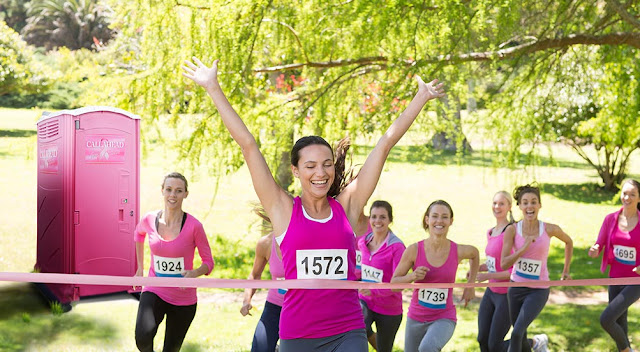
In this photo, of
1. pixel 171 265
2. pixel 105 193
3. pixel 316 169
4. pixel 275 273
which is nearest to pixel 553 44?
pixel 275 273

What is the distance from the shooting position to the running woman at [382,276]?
5.82 m

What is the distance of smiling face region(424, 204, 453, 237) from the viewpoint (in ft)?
18.4

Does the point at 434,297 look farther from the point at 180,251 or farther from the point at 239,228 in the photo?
the point at 239,228

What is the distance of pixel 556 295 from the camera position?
1082 cm

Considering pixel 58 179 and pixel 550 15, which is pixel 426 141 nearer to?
pixel 550 15

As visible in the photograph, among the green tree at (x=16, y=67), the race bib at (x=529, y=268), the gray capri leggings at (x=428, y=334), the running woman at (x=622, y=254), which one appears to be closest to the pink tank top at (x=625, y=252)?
the running woman at (x=622, y=254)

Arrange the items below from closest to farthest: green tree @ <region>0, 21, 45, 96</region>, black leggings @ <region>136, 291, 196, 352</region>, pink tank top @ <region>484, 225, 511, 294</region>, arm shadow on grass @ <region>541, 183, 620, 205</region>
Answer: black leggings @ <region>136, 291, 196, 352</region>
pink tank top @ <region>484, 225, 511, 294</region>
arm shadow on grass @ <region>541, 183, 620, 205</region>
green tree @ <region>0, 21, 45, 96</region>

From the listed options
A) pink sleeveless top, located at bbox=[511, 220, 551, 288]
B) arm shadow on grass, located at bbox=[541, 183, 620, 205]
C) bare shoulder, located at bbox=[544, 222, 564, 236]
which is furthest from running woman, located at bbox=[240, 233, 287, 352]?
arm shadow on grass, located at bbox=[541, 183, 620, 205]

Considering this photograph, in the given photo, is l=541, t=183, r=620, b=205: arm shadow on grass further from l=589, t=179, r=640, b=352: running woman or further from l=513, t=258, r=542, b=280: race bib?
l=513, t=258, r=542, b=280: race bib

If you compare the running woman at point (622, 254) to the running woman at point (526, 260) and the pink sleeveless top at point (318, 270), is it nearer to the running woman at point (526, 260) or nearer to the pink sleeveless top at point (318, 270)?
the running woman at point (526, 260)

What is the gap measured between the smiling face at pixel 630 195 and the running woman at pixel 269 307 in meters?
3.01

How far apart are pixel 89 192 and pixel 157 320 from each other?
350cm

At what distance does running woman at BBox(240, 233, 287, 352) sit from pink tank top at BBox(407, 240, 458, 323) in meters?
0.97

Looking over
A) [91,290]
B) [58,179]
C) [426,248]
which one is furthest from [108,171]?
[426,248]
